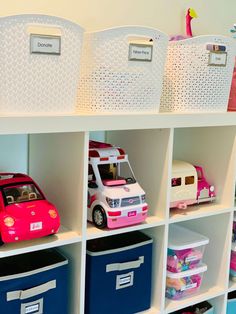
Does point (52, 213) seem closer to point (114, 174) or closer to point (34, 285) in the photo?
point (34, 285)

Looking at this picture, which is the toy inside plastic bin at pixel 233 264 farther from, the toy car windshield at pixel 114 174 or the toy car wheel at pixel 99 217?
the toy car wheel at pixel 99 217

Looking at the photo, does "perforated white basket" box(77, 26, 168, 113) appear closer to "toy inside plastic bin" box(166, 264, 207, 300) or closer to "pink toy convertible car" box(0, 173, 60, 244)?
"pink toy convertible car" box(0, 173, 60, 244)

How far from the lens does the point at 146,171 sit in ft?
5.70

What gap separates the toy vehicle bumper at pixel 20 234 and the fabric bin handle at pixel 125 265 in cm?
28

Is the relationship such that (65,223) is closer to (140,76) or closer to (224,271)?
(140,76)

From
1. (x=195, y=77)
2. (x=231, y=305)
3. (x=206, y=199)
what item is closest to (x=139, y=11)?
(x=195, y=77)

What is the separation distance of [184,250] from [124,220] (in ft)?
1.29

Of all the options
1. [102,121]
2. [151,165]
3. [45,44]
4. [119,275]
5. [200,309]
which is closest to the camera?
[45,44]

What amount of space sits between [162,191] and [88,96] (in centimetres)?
43

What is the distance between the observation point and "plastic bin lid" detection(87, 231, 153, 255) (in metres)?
1.58

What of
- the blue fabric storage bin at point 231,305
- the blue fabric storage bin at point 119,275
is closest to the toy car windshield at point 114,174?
the blue fabric storage bin at point 119,275

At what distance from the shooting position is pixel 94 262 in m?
1.54

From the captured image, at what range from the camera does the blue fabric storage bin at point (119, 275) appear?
1550 mm

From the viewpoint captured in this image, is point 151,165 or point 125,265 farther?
point 151,165
